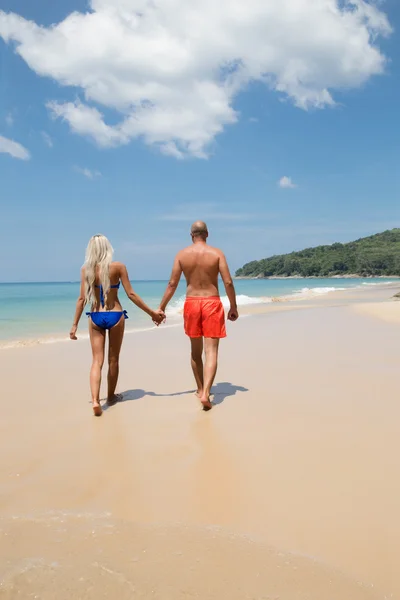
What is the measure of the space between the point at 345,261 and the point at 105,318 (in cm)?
15145

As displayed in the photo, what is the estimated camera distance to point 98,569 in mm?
2227

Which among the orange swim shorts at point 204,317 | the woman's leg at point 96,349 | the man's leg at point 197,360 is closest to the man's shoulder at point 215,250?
the orange swim shorts at point 204,317

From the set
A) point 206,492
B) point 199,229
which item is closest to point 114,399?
point 199,229

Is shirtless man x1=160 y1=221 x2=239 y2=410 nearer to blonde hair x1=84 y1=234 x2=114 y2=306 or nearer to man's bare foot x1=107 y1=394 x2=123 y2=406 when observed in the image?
blonde hair x1=84 y1=234 x2=114 y2=306

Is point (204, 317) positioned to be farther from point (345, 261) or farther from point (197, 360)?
point (345, 261)

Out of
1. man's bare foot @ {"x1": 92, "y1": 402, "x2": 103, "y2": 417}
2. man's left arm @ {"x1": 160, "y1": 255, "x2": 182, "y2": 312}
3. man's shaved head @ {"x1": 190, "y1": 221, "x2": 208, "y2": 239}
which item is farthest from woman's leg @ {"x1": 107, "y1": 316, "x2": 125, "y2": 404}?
man's shaved head @ {"x1": 190, "y1": 221, "x2": 208, "y2": 239}

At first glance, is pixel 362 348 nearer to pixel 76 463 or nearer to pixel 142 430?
pixel 142 430

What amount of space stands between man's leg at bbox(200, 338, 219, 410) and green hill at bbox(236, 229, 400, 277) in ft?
447

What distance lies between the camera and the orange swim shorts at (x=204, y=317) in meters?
5.22

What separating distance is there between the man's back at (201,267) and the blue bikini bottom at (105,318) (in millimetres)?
920

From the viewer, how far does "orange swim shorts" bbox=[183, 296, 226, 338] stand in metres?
5.22

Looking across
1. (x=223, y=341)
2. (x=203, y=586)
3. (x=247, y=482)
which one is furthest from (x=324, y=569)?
(x=223, y=341)

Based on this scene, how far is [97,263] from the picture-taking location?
196 inches

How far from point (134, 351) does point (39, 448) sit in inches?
208
